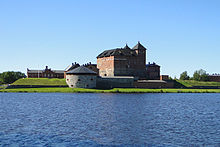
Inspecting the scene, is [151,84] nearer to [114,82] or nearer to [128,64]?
[114,82]

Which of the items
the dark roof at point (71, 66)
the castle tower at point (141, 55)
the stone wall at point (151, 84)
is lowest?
the stone wall at point (151, 84)

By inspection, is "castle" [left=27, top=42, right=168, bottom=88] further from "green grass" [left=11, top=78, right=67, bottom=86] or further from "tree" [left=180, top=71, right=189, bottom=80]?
"tree" [left=180, top=71, right=189, bottom=80]

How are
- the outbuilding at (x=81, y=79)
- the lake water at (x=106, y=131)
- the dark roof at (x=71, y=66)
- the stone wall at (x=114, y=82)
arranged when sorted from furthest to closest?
the dark roof at (x=71, y=66), the stone wall at (x=114, y=82), the outbuilding at (x=81, y=79), the lake water at (x=106, y=131)

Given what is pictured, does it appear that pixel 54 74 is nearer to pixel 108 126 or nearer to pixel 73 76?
pixel 73 76

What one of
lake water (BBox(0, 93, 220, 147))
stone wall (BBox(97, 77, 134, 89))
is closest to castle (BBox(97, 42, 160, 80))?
stone wall (BBox(97, 77, 134, 89))

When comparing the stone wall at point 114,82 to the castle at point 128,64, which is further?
the castle at point 128,64

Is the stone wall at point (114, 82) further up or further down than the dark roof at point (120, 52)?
further down

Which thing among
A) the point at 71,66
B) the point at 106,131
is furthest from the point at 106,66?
the point at 106,131

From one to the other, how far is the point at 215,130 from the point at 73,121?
44.0 feet

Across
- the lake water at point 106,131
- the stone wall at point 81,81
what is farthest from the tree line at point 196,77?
the lake water at point 106,131

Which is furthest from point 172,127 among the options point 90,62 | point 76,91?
point 90,62

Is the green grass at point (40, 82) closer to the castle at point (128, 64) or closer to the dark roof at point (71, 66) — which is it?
the dark roof at point (71, 66)

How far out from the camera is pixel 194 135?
22.3 m

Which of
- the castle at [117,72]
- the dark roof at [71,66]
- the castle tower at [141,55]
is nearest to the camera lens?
the castle at [117,72]
